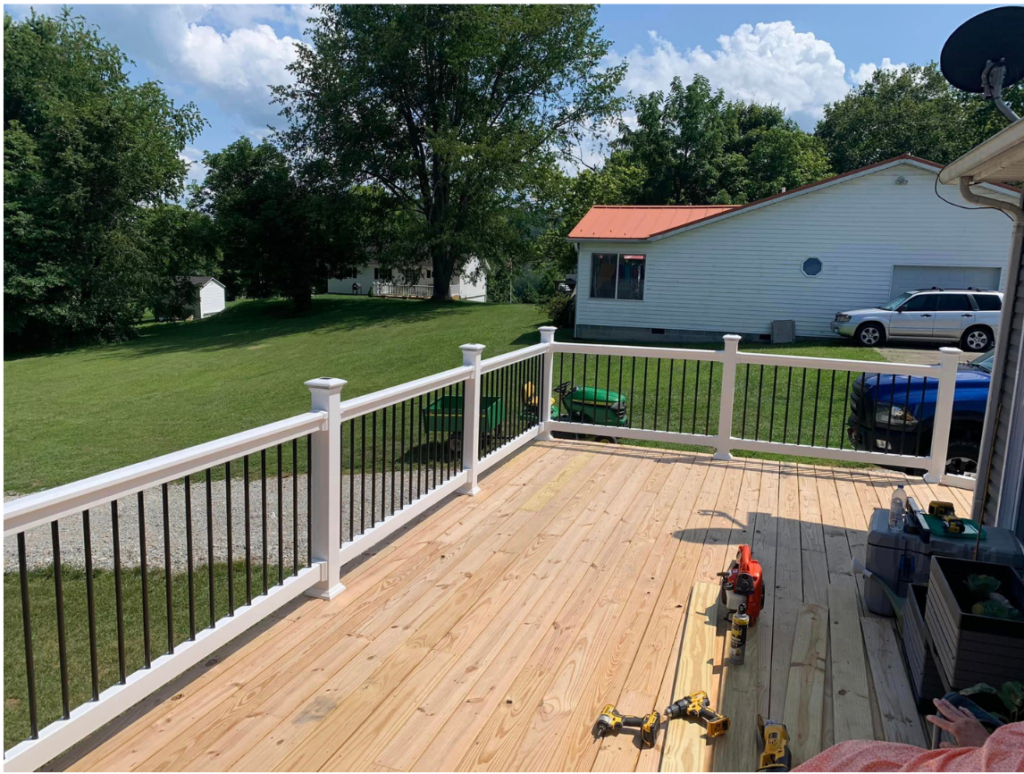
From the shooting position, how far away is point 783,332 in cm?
1759

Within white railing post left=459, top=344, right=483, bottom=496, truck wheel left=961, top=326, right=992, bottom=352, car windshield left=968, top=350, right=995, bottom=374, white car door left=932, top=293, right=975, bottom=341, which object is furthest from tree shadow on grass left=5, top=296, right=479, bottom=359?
white railing post left=459, top=344, right=483, bottom=496

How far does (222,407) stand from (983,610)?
41.2 feet

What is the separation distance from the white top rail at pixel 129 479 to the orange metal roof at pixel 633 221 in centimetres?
1619

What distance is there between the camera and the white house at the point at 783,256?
1628cm

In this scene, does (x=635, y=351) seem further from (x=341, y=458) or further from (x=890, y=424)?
(x=341, y=458)

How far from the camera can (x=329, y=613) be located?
3432 millimetres

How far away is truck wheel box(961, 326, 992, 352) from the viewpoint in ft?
49.5

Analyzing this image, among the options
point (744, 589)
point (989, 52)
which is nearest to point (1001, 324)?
point (989, 52)

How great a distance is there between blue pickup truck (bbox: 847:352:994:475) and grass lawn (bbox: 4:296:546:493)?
26.9 ft

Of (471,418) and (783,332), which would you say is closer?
(471,418)

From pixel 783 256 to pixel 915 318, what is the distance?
11.2 feet

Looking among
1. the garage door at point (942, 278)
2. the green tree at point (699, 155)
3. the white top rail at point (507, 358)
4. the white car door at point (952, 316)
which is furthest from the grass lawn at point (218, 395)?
the green tree at point (699, 155)

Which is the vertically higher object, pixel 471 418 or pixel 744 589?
pixel 471 418

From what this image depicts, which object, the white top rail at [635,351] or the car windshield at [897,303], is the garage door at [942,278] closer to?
the car windshield at [897,303]
